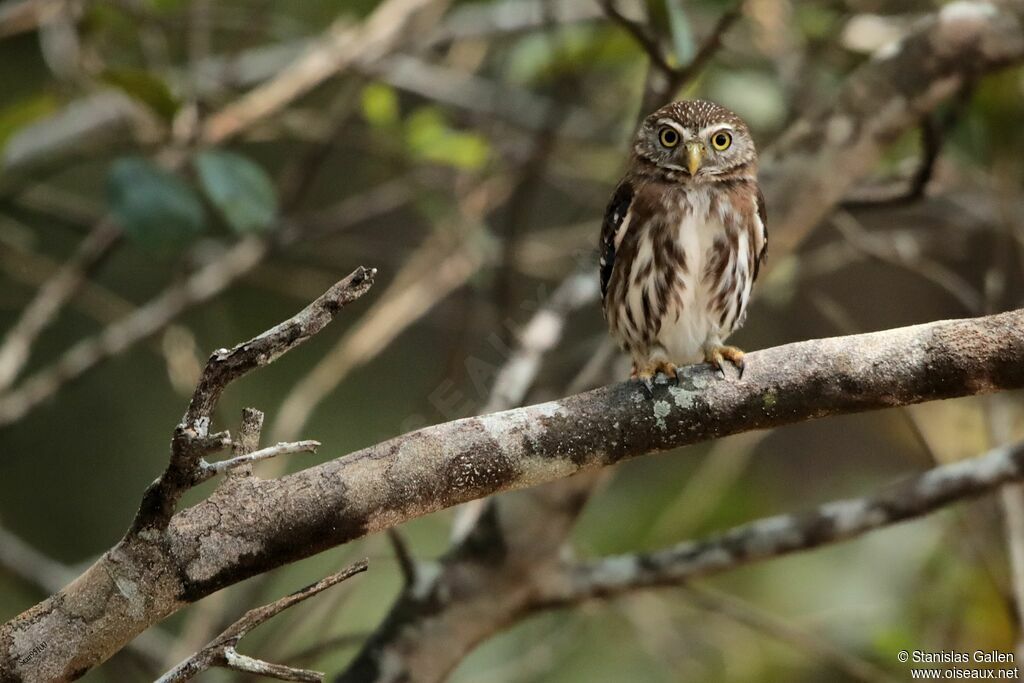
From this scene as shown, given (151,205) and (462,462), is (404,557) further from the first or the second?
(151,205)

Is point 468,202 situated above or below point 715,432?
above

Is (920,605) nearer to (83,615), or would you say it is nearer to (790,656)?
(790,656)

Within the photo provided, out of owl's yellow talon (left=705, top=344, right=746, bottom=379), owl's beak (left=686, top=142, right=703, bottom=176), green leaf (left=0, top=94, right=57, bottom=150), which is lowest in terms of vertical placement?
owl's yellow talon (left=705, top=344, right=746, bottom=379)

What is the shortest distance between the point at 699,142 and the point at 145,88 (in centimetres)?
132

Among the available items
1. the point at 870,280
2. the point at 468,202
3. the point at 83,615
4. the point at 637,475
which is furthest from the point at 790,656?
the point at 83,615

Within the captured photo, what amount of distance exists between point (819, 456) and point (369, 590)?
248 centimetres

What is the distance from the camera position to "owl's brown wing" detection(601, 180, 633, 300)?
2.64 meters

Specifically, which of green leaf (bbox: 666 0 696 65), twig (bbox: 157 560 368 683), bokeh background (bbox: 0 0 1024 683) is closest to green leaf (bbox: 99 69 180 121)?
bokeh background (bbox: 0 0 1024 683)

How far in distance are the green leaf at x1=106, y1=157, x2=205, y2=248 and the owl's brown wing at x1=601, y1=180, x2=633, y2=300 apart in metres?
1.02

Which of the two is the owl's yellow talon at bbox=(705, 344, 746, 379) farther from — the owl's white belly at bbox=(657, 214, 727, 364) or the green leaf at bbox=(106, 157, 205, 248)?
the green leaf at bbox=(106, 157, 205, 248)

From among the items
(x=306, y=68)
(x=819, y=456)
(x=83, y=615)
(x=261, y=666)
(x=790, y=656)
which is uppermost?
(x=306, y=68)

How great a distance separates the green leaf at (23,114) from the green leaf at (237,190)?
50 cm

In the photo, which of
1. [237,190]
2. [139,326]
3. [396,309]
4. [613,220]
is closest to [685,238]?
[613,220]

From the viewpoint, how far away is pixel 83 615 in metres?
1.50
